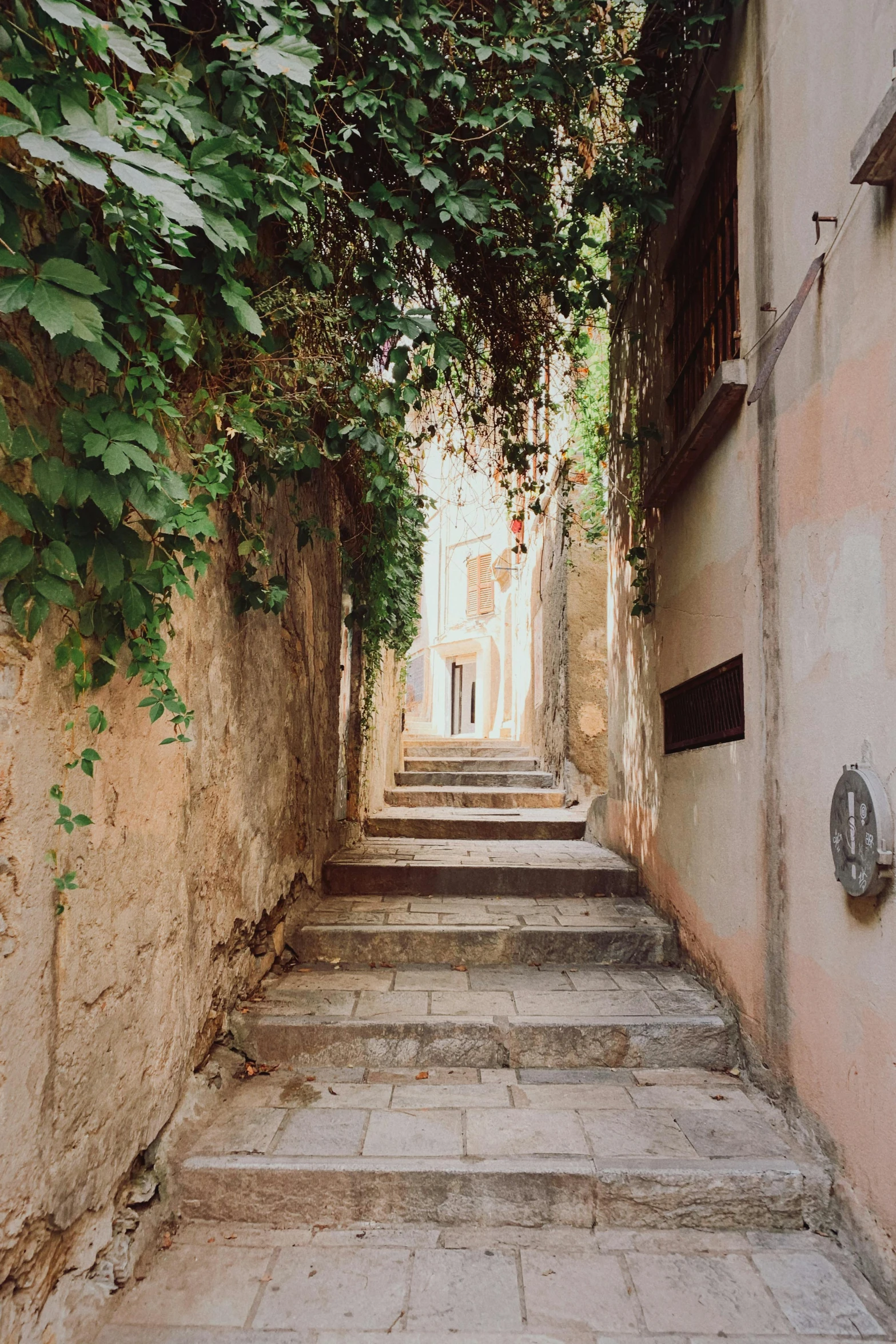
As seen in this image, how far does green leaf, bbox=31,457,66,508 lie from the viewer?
170 centimetres

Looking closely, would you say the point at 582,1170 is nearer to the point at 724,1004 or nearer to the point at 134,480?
the point at 724,1004

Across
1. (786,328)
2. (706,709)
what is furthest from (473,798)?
(786,328)

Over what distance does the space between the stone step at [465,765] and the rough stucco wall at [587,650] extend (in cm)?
166

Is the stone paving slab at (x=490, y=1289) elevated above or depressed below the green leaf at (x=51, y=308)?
below

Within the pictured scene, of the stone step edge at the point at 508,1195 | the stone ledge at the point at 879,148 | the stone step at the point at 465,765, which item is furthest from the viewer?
the stone step at the point at 465,765

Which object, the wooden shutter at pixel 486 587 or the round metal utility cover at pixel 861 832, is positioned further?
the wooden shutter at pixel 486 587

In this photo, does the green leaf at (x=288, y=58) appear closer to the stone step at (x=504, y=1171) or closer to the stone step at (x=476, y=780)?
the stone step at (x=504, y=1171)

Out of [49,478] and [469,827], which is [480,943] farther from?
[49,478]

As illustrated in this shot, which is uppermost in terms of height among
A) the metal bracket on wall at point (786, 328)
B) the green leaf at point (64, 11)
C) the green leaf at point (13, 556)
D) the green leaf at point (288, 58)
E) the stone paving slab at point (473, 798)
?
the green leaf at point (288, 58)

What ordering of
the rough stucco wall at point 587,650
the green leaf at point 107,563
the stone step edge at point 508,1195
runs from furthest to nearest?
1. the rough stucco wall at point 587,650
2. the stone step edge at point 508,1195
3. the green leaf at point 107,563

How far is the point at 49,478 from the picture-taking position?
67.4 inches

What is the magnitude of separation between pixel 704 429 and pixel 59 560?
2.74m

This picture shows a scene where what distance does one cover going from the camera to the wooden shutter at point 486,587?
22.3 metres

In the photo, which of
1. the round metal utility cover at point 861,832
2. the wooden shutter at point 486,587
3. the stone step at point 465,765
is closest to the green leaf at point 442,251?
the round metal utility cover at point 861,832
